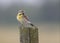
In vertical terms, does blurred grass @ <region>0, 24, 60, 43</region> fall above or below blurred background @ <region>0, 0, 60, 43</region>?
below

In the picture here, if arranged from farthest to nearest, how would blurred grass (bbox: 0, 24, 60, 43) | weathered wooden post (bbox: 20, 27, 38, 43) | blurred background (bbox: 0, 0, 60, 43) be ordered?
blurred background (bbox: 0, 0, 60, 43) → blurred grass (bbox: 0, 24, 60, 43) → weathered wooden post (bbox: 20, 27, 38, 43)

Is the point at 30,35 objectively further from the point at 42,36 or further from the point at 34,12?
the point at 34,12

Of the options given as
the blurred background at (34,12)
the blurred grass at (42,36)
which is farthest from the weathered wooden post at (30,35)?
the blurred background at (34,12)

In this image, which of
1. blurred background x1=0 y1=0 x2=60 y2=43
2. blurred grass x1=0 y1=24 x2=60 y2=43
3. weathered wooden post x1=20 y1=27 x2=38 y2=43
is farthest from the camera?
blurred background x1=0 y1=0 x2=60 y2=43

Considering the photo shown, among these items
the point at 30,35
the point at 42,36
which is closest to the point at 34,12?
the point at 42,36

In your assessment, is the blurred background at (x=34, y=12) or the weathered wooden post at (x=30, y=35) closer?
the weathered wooden post at (x=30, y=35)

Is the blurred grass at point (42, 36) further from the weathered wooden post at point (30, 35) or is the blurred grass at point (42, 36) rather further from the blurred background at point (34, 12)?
the weathered wooden post at point (30, 35)

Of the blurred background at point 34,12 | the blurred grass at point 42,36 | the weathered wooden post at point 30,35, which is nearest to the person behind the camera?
the weathered wooden post at point 30,35

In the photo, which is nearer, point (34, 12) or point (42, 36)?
point (42, 36)

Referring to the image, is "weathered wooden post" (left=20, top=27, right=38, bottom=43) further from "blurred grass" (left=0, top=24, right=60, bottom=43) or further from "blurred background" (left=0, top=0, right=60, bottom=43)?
"blurred background" (left=0, top=0, right=60, bottom=43)

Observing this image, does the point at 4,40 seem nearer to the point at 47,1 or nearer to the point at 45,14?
the point at 45,14

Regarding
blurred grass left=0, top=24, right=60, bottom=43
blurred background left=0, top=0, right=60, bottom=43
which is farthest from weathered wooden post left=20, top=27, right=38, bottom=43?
blurred background left=0, top=0, right=60, bottom=43

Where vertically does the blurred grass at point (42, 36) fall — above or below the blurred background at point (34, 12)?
below

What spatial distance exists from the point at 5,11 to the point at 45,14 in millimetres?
2219
